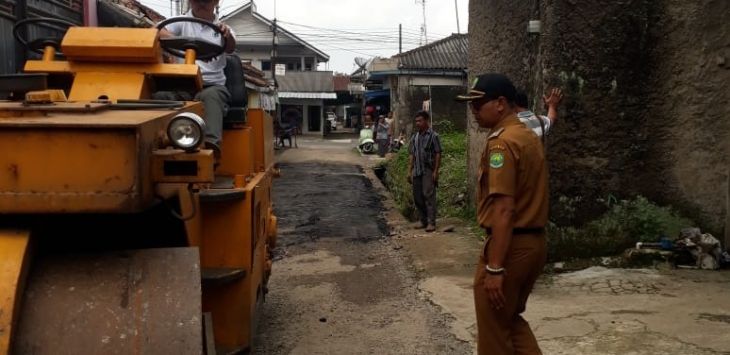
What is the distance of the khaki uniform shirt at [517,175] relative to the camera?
133 inches

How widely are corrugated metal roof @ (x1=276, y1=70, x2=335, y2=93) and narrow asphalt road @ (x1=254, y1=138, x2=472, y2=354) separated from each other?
2775 cm

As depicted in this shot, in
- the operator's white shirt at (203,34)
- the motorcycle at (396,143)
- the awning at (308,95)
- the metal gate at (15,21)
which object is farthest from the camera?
the awning at (308,95)

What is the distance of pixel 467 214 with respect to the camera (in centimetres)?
1046

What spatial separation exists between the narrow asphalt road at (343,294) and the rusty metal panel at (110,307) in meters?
2.74

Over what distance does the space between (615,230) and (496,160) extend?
395 centimetres

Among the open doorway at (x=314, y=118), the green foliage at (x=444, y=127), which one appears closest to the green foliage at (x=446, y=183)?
the green foliage at (x=444, y=127)

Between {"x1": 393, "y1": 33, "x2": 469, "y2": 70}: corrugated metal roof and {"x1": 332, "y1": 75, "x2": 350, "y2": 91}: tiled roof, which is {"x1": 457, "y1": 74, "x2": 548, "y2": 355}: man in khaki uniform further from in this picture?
{"x1": 332, "y1": 75, "x2": 350, "y2": 91}: tiled roof

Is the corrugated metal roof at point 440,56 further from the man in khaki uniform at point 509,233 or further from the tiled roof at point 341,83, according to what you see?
the man in khaki uniform at point 509,233

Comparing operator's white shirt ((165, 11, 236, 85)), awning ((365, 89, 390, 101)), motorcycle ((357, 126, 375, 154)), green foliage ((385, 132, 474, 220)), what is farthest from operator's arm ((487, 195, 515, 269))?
awning ((365, 89, 390, 101))

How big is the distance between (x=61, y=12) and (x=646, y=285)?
7.98 metres

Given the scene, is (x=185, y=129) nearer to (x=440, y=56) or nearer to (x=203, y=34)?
(x=203, y=34)

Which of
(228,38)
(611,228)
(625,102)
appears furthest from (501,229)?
(625,102)

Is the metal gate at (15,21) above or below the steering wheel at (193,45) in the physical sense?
above

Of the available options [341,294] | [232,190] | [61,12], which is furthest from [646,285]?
[61,12]
